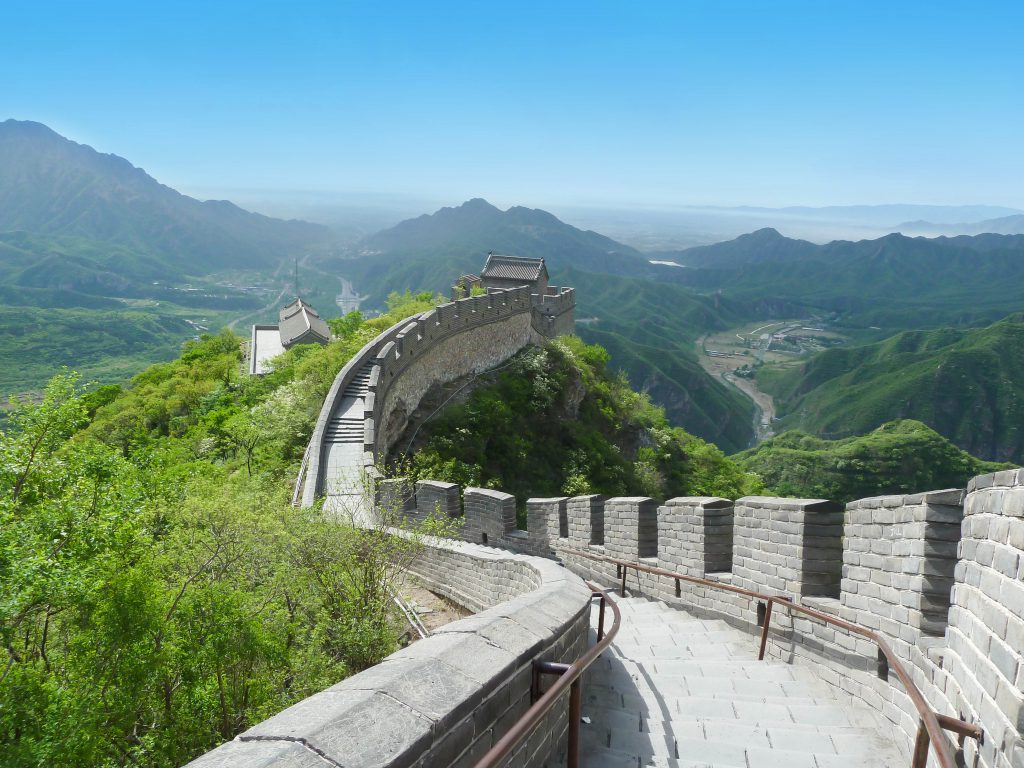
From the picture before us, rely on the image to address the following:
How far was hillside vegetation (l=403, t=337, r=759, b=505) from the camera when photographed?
22062 mm

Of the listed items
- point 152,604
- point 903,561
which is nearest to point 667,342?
point 903,561

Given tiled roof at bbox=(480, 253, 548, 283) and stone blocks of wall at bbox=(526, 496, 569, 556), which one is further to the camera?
tiled roof at bbox=(480, 253, 548, 283)

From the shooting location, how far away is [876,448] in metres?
48.3

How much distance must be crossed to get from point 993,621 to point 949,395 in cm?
9054

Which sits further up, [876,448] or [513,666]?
[513,666]

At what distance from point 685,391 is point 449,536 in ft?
291

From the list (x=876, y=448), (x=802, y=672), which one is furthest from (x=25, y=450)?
(x=876, y=448)

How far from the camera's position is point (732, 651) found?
582 centimetres


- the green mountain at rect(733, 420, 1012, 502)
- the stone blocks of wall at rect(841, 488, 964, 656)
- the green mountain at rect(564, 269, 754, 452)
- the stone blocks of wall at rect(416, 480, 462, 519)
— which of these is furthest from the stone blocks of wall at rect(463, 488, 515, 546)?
the green mountain at rect(564, 269, 754, 452)

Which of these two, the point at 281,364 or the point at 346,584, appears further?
the point at 281,364

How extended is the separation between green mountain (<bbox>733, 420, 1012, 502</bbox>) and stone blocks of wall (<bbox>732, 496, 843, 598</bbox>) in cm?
4316

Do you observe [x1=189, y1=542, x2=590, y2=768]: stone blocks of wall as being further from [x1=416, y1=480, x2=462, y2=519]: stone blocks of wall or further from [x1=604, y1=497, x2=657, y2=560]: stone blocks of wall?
[x1=416, y1=480, x2=462, y2=519]: stone blocks of wall

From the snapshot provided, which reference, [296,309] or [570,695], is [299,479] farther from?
[296,309]

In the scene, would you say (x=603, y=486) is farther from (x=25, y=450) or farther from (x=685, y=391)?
(x=685, y=391)
